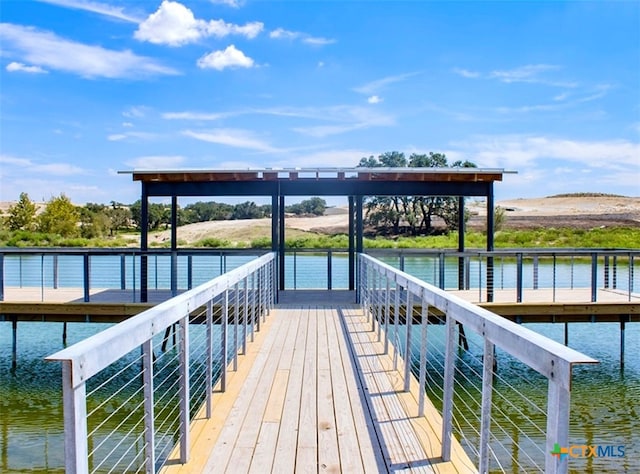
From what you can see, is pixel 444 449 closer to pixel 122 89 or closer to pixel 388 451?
pixel 388 451

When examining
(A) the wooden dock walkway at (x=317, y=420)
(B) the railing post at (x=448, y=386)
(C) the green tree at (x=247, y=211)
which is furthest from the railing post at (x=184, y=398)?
(C) the green tree at (x=247, y=211)

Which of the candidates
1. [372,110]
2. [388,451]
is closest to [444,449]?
[388,451]

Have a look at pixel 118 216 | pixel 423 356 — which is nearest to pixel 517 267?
pixel 423 356

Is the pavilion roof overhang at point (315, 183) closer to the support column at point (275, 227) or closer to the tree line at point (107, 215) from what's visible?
the support column at point (275, 227)

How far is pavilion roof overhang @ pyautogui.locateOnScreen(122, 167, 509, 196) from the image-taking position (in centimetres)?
909

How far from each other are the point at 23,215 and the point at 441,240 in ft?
89.2

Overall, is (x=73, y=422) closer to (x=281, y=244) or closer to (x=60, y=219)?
(x=281, y=244)

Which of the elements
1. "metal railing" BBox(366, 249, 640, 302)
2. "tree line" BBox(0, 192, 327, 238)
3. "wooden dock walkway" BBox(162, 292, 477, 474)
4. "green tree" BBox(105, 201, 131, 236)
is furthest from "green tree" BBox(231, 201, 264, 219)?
"wooden dock walkway" BBox(162, 292, 477, 474)

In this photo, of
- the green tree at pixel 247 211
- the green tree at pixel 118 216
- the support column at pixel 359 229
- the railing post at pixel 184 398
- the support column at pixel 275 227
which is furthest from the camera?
the green tree at pixel 118 216

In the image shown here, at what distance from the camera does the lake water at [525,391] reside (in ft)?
18.0

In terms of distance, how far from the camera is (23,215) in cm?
3678

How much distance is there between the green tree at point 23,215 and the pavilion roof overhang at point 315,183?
3172 cm

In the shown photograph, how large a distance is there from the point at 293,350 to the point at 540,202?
1949 inches

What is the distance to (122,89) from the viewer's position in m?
25.4
